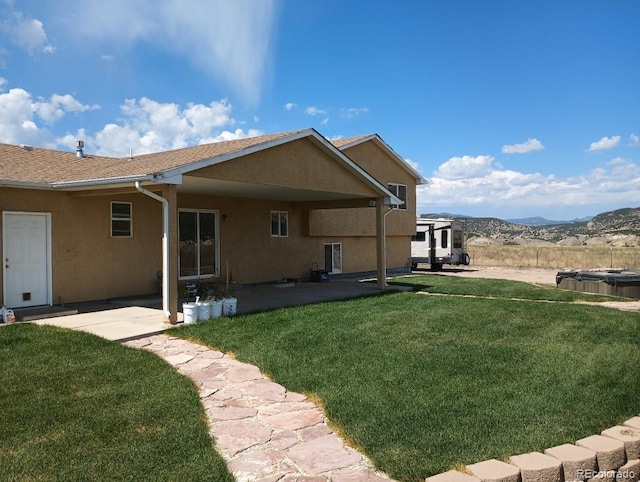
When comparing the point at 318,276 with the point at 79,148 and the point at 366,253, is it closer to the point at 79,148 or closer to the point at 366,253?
the point at 366,253

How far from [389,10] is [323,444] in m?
11.8

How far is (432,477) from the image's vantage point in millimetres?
3455

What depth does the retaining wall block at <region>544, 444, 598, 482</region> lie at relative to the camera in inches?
145

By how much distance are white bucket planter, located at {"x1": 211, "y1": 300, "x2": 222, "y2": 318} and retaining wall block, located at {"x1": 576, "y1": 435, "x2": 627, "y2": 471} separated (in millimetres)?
6637

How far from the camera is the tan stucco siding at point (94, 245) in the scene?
10.5m

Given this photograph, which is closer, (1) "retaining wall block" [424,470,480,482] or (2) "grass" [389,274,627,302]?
(1) "retaining wall block" [424,470,480,482]

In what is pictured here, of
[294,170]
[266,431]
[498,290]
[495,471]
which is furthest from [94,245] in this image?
[498,290]

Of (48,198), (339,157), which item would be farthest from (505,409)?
(48,198)

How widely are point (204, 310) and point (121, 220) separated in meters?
4.20

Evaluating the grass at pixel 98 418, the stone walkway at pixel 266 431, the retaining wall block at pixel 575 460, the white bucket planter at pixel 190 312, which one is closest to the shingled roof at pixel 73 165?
the white bucket planter at pixel 190 312

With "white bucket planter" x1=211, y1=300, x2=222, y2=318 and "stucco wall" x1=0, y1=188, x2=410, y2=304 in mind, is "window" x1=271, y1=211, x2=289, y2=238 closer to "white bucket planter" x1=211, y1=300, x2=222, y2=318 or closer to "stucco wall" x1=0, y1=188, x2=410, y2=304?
"stucco wall" x1=0, y1=188, x2=410, y2=304

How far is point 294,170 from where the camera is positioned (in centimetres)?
1150

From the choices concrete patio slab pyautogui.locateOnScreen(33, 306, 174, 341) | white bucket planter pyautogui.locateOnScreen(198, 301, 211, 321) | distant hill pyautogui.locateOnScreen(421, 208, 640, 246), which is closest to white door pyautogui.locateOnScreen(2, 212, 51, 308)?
concrete patio slab pyautogui.locateOnScreen(33, 306, 174, 341)

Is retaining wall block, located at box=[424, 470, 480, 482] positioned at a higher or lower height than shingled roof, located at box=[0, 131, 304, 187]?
lower
